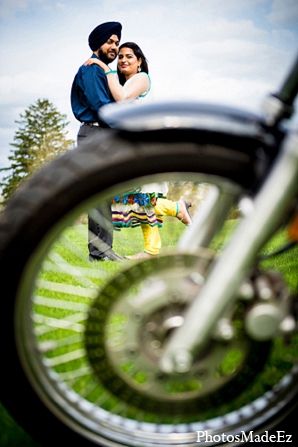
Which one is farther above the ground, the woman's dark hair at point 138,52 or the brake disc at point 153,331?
the woman's dark hair at point 138,52

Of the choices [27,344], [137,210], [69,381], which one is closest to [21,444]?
[69,381]

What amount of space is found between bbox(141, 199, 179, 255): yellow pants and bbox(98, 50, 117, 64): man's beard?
1586 millimetres

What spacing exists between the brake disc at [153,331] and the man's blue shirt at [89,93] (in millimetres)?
2837

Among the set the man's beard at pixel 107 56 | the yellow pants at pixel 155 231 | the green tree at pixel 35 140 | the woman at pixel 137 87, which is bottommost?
the yellow pants at pixel 155 231

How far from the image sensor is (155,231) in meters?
2.72

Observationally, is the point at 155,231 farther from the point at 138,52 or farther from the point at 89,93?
the point at 138,52

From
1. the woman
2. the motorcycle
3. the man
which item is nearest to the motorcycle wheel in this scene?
the motorcycle

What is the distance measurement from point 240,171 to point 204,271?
0.27m

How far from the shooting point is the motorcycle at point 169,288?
0.94m

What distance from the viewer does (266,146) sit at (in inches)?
38.6

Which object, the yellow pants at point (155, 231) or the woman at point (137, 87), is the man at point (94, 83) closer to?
the woman at point (137, 87)

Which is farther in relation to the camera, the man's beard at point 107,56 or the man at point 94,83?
the man's beard at point 107,56

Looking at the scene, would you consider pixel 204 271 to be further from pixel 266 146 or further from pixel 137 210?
pixel 137 210

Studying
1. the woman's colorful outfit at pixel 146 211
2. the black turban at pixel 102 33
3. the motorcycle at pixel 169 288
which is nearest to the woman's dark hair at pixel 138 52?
the black turban at pixel 102 33
